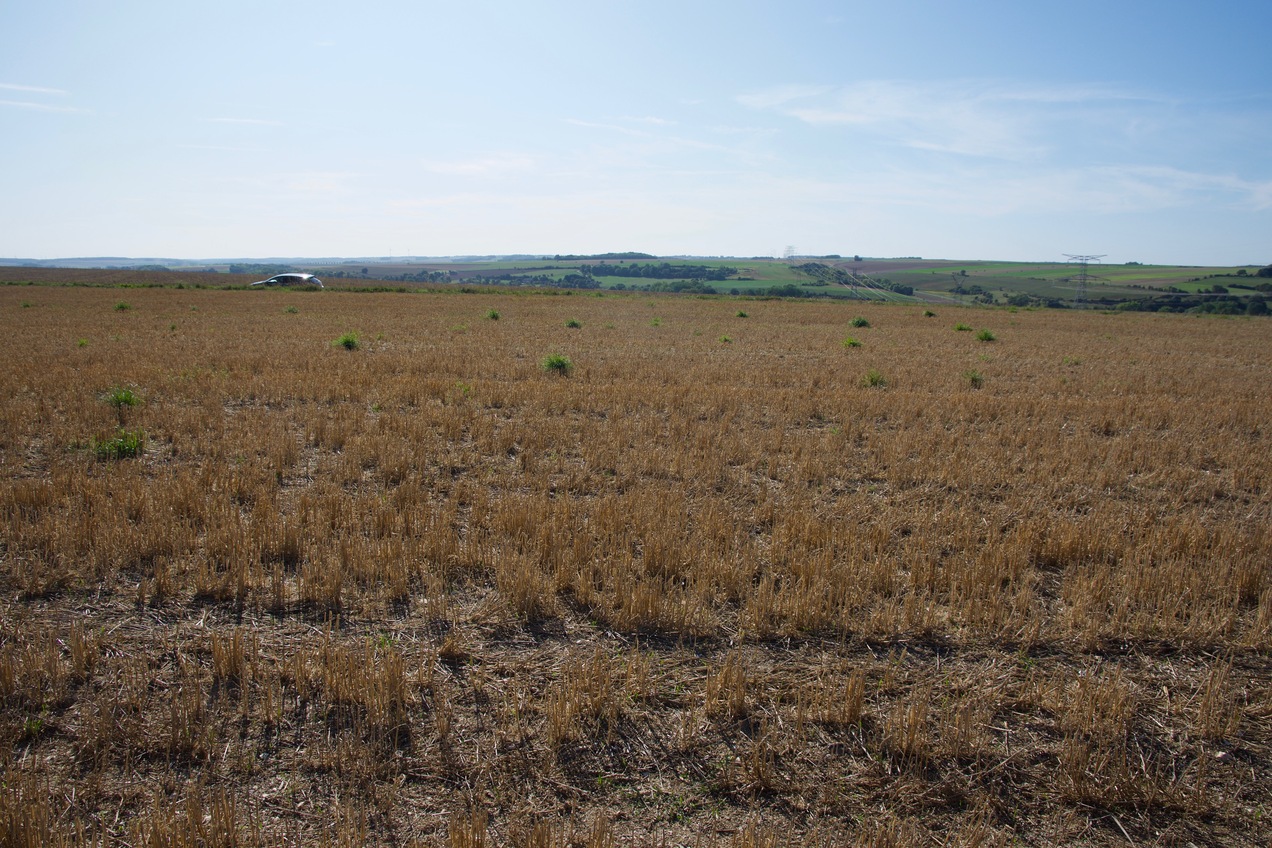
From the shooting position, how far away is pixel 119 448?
28.8 ft

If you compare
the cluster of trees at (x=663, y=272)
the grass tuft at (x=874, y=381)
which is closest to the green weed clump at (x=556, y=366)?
the grass tuft at (x=874, y=381)

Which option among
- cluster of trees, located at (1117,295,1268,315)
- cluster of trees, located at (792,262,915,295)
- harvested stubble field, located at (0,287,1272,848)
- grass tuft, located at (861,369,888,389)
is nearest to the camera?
harvested stubble field, located at (0,287,1272,848)

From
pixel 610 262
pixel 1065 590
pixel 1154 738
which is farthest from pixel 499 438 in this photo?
pixel 610 262

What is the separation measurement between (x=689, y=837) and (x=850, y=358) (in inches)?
777

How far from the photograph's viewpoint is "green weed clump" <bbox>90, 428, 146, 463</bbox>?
8648mm

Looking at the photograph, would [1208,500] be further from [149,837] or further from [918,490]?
[149,837]

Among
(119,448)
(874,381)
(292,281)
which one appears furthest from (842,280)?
(119,448)

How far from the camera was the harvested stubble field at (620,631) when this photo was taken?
3.38 meters

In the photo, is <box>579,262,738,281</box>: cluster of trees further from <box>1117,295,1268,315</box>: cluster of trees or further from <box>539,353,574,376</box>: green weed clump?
<box>539,353,574,376</box>: green weed clump

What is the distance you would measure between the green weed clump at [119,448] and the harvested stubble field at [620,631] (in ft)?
0.15

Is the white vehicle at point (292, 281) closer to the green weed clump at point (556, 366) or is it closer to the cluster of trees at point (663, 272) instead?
the green weed clump at point (556, 366)

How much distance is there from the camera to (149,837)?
118 inches

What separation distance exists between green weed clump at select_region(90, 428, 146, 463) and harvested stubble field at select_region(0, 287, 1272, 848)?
0.05m

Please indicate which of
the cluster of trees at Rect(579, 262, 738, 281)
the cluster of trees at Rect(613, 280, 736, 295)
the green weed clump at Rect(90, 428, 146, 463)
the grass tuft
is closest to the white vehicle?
the cluster of trees at Rect(613, 280, 736, 295)
